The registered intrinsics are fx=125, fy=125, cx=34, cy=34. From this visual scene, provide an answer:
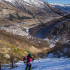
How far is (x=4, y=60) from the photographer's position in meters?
12.9

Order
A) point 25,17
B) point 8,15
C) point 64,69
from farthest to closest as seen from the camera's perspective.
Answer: point 25,17
point 8,15
point 64,69

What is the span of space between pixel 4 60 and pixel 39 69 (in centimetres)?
646

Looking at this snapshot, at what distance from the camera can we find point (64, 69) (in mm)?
6430

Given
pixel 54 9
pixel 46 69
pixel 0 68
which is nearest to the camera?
pixel 54 9

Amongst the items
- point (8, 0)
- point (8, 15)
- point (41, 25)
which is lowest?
point (41, 25)

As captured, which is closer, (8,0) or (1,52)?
(1,52)

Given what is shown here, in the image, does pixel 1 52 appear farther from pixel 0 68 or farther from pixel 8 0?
pixel 8 0

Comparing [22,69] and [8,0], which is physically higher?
[8,0]

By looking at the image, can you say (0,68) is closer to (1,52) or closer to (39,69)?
(39,69)

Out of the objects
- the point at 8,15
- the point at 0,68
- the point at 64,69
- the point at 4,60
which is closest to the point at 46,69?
the point at 64,69

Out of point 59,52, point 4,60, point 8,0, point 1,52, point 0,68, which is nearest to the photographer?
point 0,68

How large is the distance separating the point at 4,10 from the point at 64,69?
13012 centimetres

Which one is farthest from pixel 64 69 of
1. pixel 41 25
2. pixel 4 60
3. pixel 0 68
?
pixel 4 60

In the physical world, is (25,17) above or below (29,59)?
above
